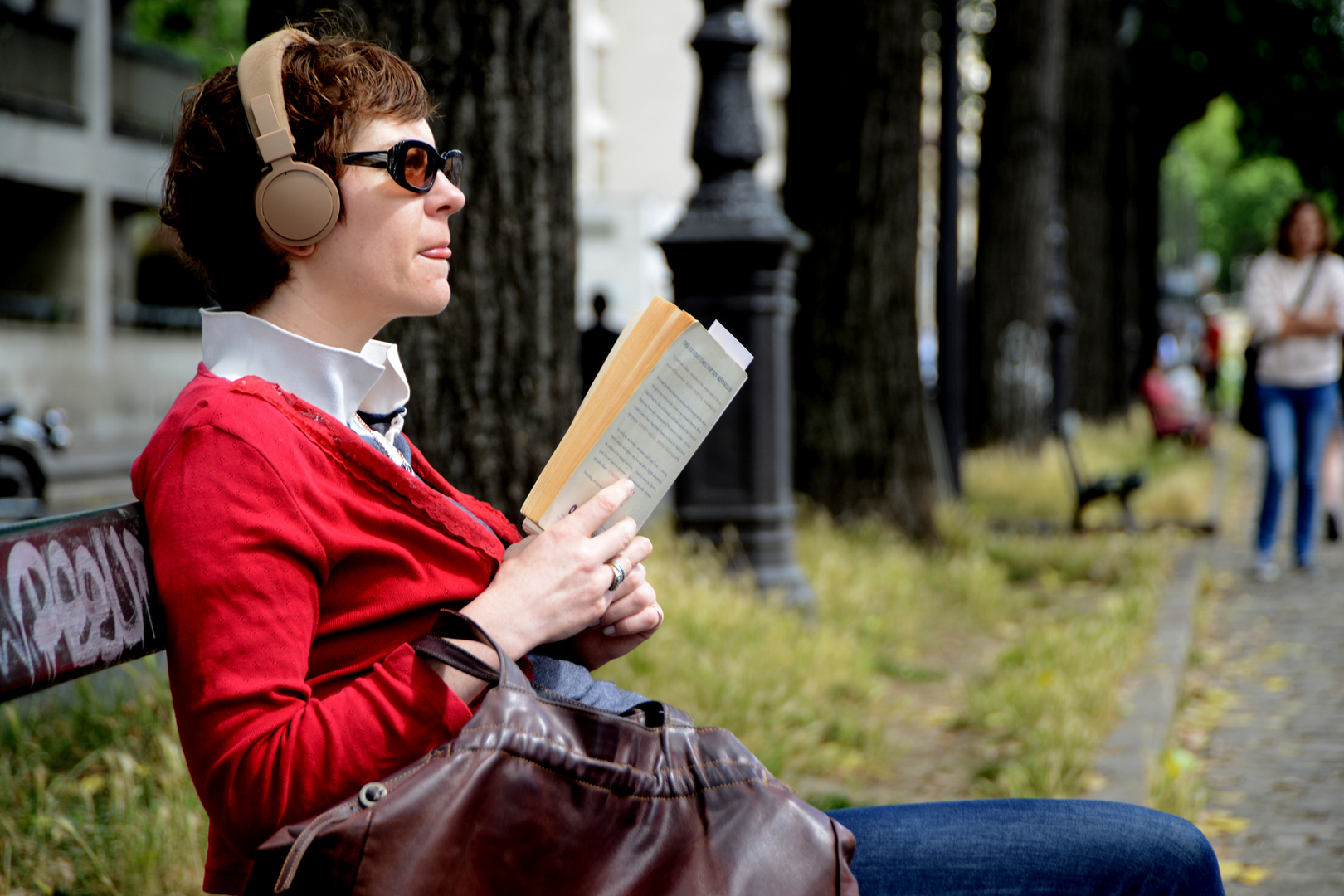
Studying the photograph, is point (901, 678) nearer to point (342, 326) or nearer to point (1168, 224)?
point (342, 326)

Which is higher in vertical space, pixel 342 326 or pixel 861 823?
pixel 342 326

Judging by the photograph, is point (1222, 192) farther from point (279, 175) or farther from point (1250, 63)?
point (279, 175)

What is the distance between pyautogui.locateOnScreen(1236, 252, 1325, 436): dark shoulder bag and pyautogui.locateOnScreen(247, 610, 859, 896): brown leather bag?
26.7ft

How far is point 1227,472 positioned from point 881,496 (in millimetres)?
8569

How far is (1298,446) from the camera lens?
891 centimetres

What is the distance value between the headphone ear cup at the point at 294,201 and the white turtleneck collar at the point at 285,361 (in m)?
0.12

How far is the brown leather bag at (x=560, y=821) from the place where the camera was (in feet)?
4.45

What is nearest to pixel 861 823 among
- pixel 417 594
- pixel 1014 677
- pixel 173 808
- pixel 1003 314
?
pixel 417 594

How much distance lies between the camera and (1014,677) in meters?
5.47

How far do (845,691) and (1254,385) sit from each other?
477 centimetres

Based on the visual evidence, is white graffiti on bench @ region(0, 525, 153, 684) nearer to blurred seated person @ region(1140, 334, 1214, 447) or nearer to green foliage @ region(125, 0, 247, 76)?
blurred seated person @ region(1140, 334, 1214, 447)

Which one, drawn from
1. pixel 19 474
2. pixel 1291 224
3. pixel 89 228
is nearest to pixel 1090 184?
pixel 1291 224

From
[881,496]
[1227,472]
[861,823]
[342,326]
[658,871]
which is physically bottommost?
[1227,472]

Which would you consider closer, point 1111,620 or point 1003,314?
point 1111,620
